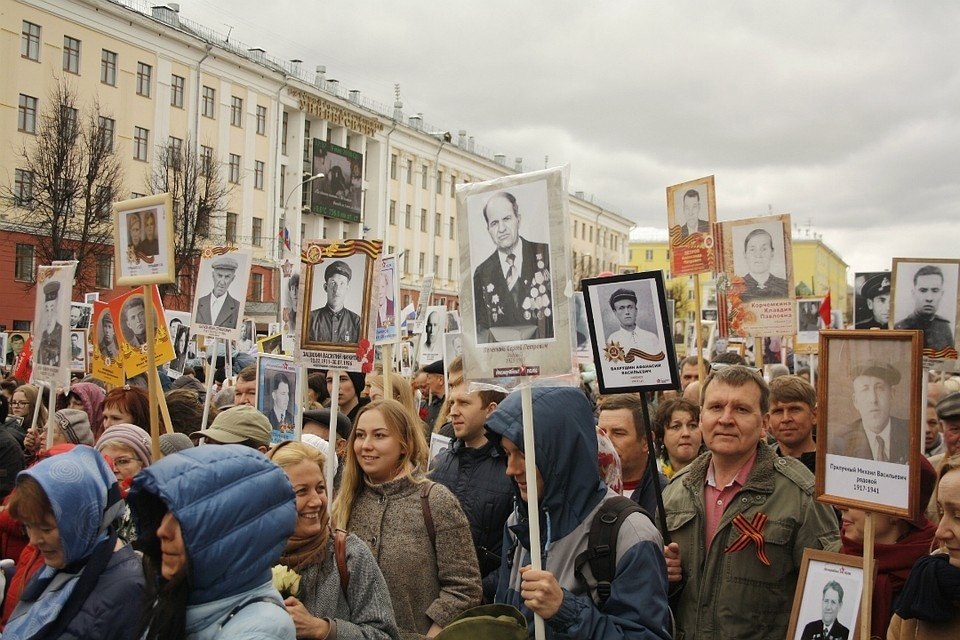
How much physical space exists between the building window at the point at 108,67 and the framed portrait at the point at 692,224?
3724 centimetres

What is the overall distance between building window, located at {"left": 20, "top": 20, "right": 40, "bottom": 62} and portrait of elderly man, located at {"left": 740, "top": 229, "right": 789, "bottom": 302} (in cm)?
3616

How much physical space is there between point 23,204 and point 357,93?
27824 mm

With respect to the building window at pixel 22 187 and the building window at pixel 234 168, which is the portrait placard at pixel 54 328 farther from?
the building window at pixel 234 168

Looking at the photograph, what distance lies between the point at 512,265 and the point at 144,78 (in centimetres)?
4402

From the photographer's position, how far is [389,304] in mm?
10164

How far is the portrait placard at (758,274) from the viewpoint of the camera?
9.52 meters

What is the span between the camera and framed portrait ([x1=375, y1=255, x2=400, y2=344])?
364 inches

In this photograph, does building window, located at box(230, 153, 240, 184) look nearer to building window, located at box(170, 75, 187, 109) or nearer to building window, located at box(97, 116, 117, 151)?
building window, located at box(170, 75, 187, 109)

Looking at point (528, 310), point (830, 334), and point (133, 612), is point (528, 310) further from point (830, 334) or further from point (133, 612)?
point (133, 612)

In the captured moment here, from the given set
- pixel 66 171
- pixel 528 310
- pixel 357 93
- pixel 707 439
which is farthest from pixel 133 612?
pixel 357 93

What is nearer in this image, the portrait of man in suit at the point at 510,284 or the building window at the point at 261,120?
the portrait of man in suit at the point at 510,284

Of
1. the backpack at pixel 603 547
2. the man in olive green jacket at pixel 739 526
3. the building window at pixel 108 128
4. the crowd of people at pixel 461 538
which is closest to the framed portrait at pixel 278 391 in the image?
the crowd of people at pixel 461 538

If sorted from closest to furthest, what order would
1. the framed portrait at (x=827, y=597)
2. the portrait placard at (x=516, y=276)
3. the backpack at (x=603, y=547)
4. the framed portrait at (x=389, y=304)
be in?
1. the backpack at (x=603, y=547)
2. the framed portrait at (x=827, y=597)
3. the portrait placard at (x=516, y=276)
4. the framed portrait at (x=389, y=304)

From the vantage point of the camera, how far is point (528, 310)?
3732 millimetres
